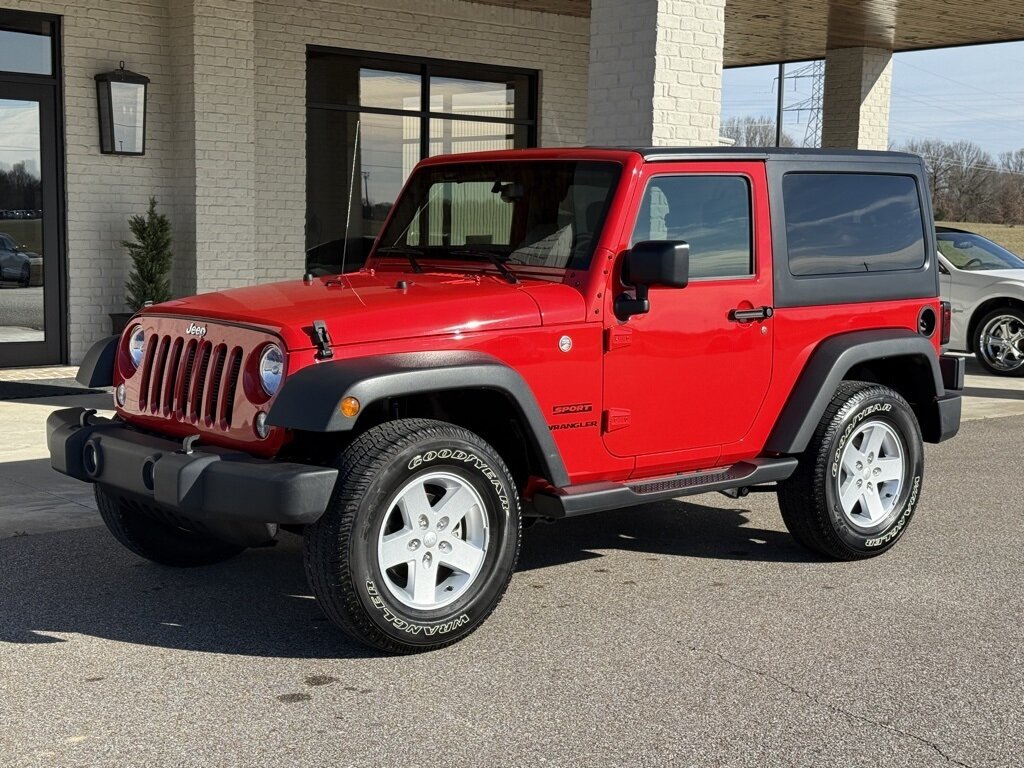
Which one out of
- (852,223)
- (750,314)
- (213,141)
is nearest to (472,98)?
(213,141)

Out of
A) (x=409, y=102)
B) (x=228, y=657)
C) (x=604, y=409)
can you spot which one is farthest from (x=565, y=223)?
(x=409, y=102)

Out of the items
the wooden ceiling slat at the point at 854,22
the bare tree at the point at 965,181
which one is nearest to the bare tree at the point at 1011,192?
the bare tree at the point at 965,181

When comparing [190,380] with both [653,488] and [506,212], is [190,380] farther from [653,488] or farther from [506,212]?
[653,488]

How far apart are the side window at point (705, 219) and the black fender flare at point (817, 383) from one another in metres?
0.57

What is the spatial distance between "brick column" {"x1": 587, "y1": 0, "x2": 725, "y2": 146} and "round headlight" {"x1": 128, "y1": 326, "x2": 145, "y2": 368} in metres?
4.46

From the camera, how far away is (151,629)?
199 inches

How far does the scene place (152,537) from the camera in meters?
5.83

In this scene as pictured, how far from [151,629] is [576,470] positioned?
5.82ft

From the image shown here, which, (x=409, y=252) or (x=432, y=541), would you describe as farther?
(x=409, y=252)

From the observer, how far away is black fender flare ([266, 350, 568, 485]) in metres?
4.51

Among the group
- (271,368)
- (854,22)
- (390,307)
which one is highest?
(854,22)

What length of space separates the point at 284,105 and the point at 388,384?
9616 millimetres

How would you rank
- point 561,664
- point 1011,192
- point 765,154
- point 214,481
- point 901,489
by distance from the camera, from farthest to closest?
point 1011,192 < point 901,489 < point 765,154 < point 561,664 < point 214,481

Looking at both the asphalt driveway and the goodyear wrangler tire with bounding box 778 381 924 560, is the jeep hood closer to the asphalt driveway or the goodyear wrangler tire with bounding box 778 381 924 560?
the asphalt driveway
